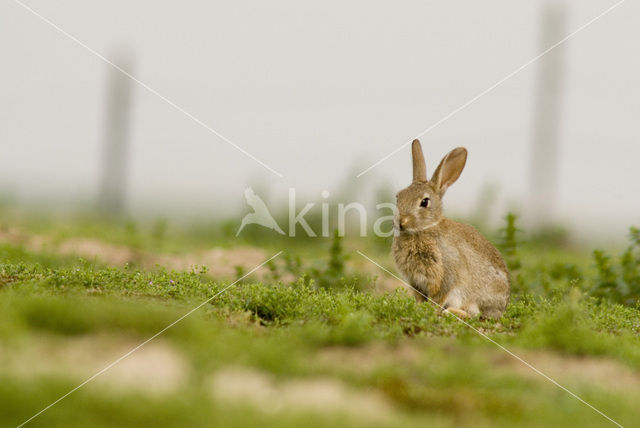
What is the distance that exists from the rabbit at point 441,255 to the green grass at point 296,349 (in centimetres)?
43

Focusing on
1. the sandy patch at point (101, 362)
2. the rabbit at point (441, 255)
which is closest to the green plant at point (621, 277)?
the rabbit at point (441, 255)

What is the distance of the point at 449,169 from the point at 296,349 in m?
3.80

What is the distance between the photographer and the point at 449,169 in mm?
9336

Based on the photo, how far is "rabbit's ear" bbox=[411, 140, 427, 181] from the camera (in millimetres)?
9258

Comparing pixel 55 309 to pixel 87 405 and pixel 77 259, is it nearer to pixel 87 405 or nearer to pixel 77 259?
pixel 87 405

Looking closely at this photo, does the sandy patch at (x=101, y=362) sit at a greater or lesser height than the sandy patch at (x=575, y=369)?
greater

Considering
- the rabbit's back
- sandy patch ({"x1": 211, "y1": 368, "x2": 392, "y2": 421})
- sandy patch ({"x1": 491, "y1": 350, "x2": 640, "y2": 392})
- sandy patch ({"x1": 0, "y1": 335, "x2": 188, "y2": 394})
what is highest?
the rabbit's back

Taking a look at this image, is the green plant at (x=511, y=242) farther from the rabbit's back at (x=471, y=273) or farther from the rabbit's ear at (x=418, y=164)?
the rabbit's ear at (x=418, y=164)

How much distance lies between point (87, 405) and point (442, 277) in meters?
5.18

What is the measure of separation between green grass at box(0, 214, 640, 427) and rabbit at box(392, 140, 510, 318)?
43 centimetres

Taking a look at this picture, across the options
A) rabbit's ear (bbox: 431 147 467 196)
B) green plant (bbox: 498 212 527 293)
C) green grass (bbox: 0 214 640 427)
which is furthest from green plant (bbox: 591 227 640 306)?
rabbit's ear (bbox: 431 147 467 196)

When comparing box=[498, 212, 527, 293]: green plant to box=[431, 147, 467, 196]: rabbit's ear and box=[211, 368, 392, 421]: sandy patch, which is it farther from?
box=[211, 368, 392, 421]: sandy patch

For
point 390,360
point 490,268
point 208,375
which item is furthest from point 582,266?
point 208,375

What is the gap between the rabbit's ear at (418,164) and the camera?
9.26m
